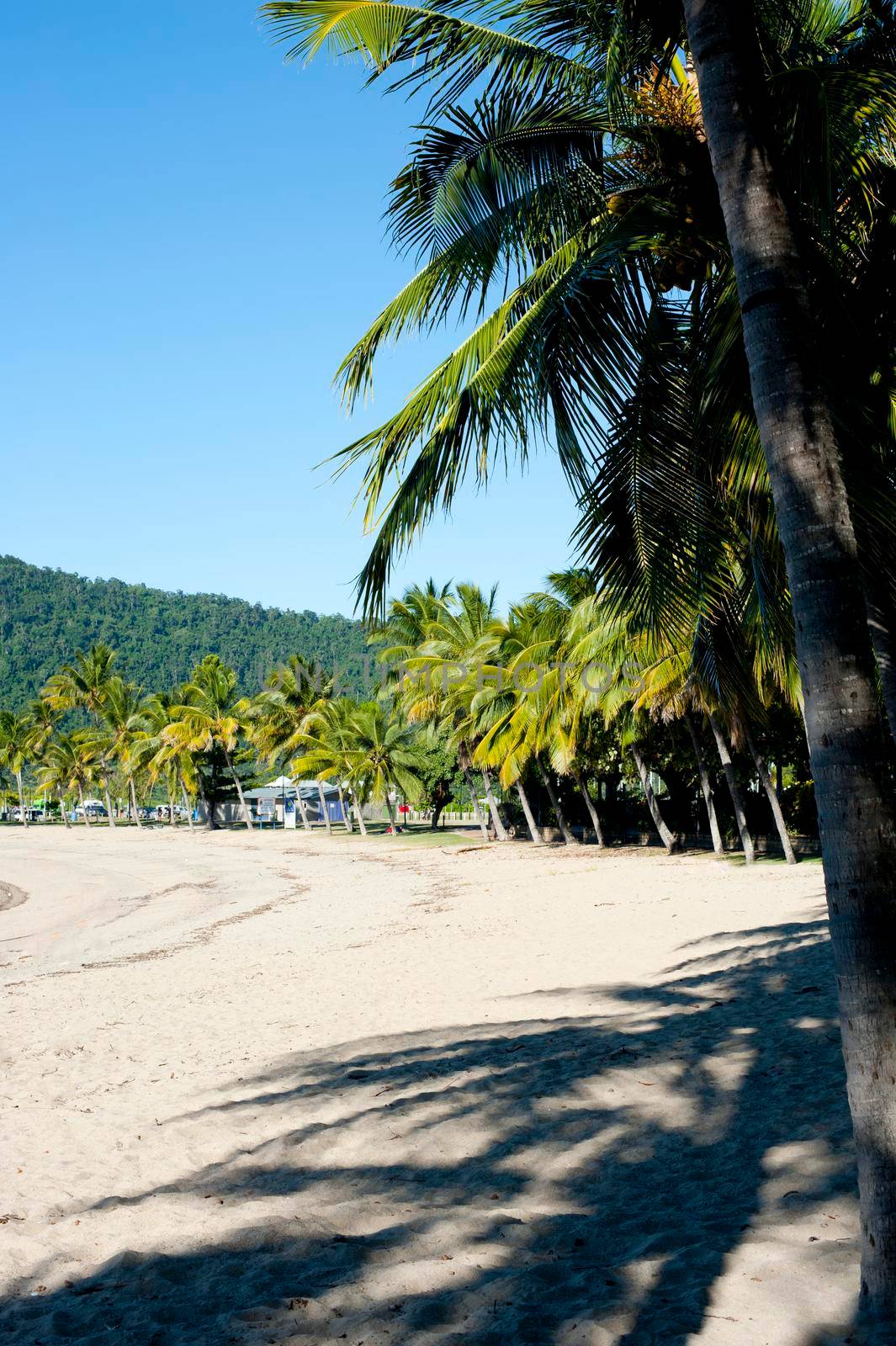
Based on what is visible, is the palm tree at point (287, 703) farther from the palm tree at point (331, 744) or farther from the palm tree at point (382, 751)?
the palm tree at point (382, 751)

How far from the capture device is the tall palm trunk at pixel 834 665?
2.55m

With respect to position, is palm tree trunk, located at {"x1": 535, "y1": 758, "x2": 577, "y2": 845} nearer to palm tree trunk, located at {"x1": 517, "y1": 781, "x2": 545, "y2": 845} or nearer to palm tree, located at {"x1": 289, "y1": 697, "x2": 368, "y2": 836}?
palm tree trunk, located at {"x1": 517, "y1": 781, "x2": 545, "y2": 845}

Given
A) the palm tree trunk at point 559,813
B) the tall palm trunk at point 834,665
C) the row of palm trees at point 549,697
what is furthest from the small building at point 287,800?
the tall palm trunk at point 834,665

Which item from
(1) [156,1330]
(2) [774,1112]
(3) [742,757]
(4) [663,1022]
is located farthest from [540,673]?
(1) [156,1330]

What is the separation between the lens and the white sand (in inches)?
124

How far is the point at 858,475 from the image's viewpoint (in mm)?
5016

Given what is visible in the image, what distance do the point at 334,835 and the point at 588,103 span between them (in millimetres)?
41432

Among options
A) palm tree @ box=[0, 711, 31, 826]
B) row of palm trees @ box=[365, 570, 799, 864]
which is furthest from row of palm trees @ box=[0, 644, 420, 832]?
row of palm trees @ box=[365, 570, 799, 864]

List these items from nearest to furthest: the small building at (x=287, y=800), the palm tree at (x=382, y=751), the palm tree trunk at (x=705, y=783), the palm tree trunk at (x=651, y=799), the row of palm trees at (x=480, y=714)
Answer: the row of palm trees at (x=480, y=714) → the palm tree trunk at (x=705, y=783) → the palm tree trunk at (x=651, y=799) → the palm tree at (x=382, y=751) → the small building at (x=287, y=800)

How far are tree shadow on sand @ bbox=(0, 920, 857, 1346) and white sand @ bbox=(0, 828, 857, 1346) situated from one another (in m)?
0.02

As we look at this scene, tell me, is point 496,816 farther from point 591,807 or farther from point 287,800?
point 287,800

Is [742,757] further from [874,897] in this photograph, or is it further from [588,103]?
[874,897]

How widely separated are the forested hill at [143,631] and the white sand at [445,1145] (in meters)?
118

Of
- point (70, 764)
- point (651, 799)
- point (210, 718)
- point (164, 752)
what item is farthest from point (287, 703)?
point (70, 764)
